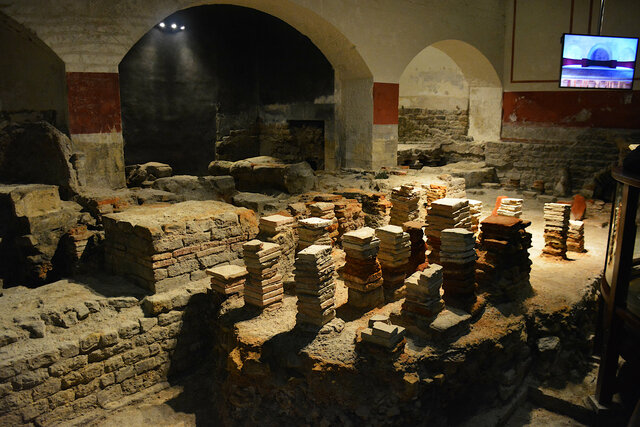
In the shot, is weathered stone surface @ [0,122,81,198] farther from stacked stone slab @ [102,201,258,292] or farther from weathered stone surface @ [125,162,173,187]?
weathered stone surface @ [125,162,173,187]

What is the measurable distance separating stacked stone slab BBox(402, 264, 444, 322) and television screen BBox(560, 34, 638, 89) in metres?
7.69

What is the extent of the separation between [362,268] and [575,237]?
4.09 meters

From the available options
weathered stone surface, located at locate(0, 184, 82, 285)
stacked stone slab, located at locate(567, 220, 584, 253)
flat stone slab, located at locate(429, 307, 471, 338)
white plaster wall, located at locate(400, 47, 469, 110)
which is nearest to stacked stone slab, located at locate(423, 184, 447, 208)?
stacked stone slab, located at locate(567, 220, 584, 253)

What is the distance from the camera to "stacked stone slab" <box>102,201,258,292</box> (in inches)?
214

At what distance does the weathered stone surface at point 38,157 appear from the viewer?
23.5 ft

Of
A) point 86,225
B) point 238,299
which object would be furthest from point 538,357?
point 86,225

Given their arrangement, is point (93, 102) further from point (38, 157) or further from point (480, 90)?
point (480, 90)

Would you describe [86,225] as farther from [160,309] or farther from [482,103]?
[482,103]

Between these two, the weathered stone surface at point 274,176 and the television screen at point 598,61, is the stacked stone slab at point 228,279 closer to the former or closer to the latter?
the weathered stone surface at point 274,176

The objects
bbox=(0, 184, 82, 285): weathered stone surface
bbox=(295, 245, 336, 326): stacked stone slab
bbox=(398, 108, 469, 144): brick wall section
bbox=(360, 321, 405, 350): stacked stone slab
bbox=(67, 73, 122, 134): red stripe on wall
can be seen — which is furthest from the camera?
bbox=(398, 108, 469, 144): brick wall section

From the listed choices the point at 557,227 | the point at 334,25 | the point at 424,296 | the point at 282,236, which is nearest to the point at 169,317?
the point at 282,236

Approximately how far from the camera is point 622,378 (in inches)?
200

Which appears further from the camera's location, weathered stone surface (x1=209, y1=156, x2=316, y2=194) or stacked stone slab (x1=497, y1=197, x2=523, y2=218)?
weathered stone surface (x1=209, y1=156, x2=316, y2=194)

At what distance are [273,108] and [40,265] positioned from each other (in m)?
9.39
